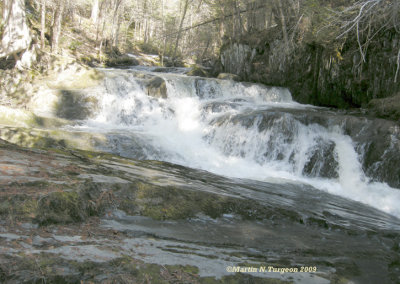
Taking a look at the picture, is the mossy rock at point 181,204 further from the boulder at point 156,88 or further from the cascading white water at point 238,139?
the boulder at point 156,88

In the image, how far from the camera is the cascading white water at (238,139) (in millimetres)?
7777

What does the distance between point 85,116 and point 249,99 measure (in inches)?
272

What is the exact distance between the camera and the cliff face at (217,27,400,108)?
10.5 metres

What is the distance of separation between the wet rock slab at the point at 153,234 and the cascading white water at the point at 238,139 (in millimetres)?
3429

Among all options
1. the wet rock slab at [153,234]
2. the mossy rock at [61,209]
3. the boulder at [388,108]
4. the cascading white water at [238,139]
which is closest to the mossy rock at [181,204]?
the wet rock slab at [153,234]

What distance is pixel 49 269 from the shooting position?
1712 mm

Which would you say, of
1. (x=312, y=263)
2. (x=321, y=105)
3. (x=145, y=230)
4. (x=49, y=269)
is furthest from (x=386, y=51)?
(x=49, y=269)

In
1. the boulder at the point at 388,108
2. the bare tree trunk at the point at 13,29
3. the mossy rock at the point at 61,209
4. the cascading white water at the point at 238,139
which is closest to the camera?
the mossy rock at the point at 61,209

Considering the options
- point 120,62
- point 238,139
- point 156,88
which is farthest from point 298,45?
point 120,62

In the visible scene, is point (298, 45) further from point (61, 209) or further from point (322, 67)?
point (61, 209)

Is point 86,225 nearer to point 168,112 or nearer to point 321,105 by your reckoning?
point 168,112

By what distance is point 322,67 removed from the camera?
12.5m

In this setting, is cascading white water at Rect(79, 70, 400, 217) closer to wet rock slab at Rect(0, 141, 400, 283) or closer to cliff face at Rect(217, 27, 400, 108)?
cliff face at Rect(217, 27, 400, 108)

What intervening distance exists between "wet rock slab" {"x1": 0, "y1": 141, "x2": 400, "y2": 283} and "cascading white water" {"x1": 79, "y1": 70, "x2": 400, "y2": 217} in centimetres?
343
